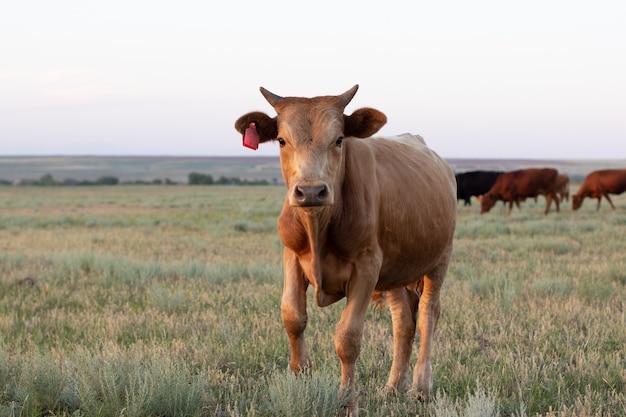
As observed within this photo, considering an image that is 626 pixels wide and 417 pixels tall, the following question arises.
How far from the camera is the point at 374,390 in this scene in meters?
4.84

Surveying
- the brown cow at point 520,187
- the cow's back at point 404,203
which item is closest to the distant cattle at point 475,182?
the brown cow at point 520,187

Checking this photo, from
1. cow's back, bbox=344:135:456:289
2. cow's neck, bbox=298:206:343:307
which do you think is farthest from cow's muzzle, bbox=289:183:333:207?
cow's back, bbox=344:135:456:289

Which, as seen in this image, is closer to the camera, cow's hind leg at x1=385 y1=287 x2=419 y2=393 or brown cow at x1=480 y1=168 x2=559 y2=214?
cow's hind leg at x1=385 y1=287 x2=419 y2=393

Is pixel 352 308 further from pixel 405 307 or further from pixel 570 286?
pixel 570 286

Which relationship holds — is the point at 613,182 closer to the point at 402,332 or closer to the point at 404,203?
the point at 402,332

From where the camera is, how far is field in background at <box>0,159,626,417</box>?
420 cm

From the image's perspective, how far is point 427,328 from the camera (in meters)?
5.26

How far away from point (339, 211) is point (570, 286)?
5.76 metres

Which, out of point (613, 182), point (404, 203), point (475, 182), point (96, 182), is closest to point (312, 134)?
point (404, 203)

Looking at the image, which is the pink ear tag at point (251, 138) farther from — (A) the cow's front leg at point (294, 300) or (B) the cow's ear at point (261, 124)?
(A) the cow's front leg at point (294, 300)

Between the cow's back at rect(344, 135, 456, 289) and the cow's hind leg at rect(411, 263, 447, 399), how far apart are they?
0.27 m

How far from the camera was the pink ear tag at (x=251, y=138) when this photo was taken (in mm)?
4164

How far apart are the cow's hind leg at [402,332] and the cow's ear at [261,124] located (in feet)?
6.11

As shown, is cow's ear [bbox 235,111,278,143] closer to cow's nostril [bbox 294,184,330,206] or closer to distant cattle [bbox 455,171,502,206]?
cow's nostril [bbox 294,184,330,206]
